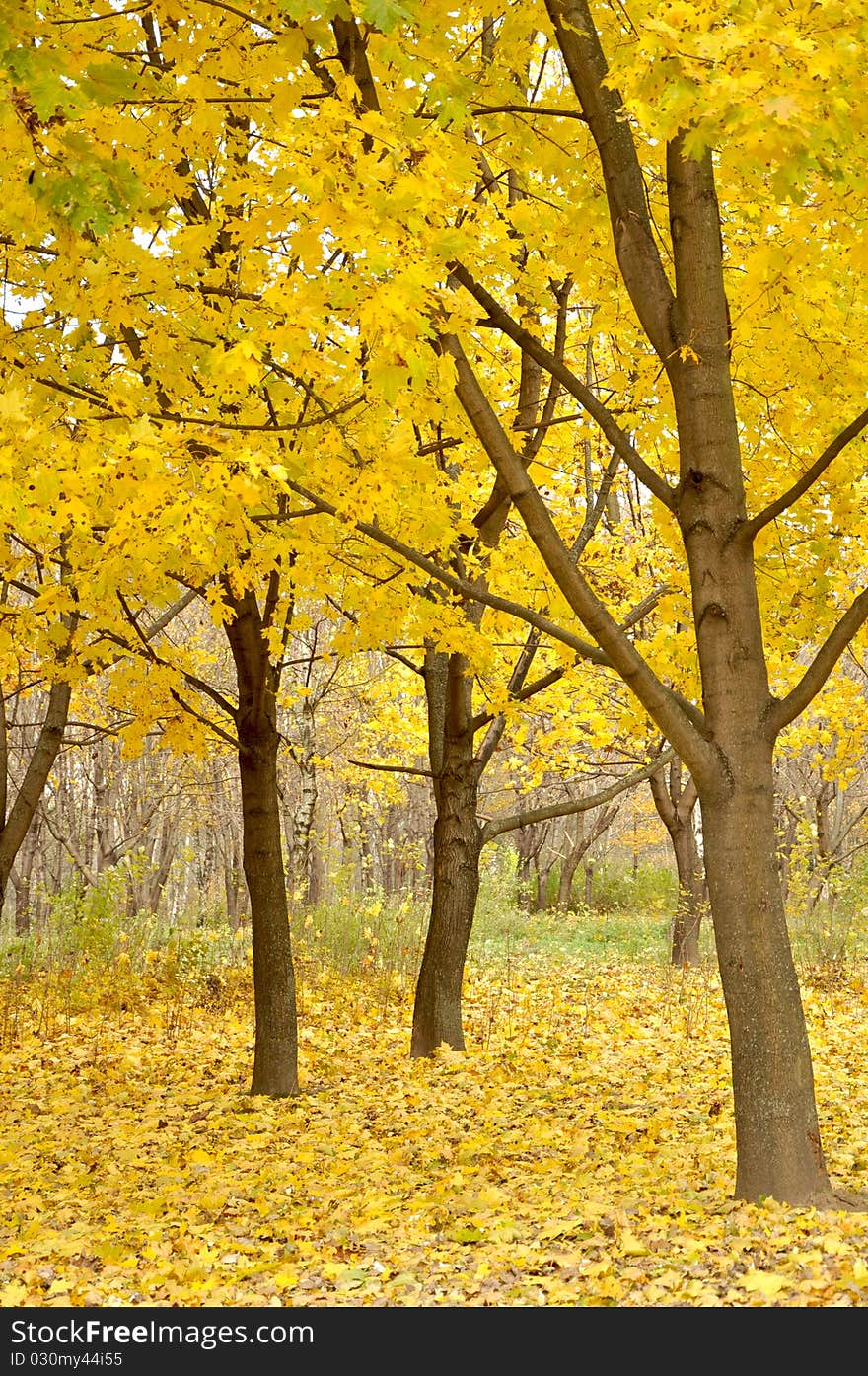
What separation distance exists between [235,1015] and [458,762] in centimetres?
364

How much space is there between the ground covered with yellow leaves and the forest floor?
17mm

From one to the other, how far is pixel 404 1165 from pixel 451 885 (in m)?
2.75

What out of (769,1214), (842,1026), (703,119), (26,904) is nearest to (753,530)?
(703,119)

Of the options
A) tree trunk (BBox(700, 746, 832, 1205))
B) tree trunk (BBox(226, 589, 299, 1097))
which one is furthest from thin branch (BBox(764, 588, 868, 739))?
tree trunk (BBox(226, 589, 299, 1097))

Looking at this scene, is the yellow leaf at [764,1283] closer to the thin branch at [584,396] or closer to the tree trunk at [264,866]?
the thin branch at [584,396]

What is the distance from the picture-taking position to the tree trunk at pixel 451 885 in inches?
313

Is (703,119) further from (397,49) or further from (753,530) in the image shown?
(753,530)

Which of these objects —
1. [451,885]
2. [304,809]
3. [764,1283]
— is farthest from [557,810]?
[304,809]

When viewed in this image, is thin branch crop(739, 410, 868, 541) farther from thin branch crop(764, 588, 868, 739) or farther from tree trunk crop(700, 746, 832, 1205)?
tree trunk crop(700, 746, 832, 1205)

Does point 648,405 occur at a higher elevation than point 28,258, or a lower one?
lower

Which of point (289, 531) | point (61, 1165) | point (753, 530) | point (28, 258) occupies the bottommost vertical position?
point (61, 1165)

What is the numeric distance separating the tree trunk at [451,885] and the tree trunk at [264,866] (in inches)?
48.5

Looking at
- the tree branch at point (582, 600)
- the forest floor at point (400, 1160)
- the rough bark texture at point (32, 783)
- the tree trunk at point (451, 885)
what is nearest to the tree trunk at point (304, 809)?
the forest floor at point (400, 1160)

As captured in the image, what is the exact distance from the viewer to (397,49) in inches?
155
